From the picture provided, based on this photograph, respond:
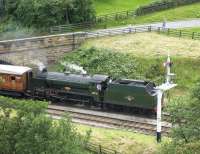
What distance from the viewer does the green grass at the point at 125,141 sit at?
33.6m

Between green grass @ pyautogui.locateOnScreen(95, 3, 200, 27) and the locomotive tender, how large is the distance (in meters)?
17.3

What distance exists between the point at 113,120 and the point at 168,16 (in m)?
23.6

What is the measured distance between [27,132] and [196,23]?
33756mm

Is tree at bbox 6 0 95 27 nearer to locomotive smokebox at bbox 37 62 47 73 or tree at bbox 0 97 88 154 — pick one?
locomotive smokebox at bbox 37 62 47 73

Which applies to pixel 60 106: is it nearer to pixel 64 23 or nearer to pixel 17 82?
pixel 17 82

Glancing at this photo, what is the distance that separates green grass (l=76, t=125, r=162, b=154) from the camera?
3359cm

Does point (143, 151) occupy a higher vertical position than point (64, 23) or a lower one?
lower

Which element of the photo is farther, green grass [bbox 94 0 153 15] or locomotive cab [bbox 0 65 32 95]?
green grass [bbox 94 0 153 15]

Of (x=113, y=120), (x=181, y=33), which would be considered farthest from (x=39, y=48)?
(x=113, y=120)

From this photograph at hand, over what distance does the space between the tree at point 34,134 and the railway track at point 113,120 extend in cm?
1011

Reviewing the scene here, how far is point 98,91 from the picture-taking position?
129 feet

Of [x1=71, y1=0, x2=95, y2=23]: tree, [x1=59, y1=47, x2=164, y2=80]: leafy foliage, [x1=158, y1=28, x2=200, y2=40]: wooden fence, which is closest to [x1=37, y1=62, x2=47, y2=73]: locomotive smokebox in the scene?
[x1=59, y1=47, x2=164, y2=80]: leafy foliage

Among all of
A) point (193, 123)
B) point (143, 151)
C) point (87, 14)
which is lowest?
point (143, 151)

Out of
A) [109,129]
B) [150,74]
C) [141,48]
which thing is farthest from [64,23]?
[109,129]
